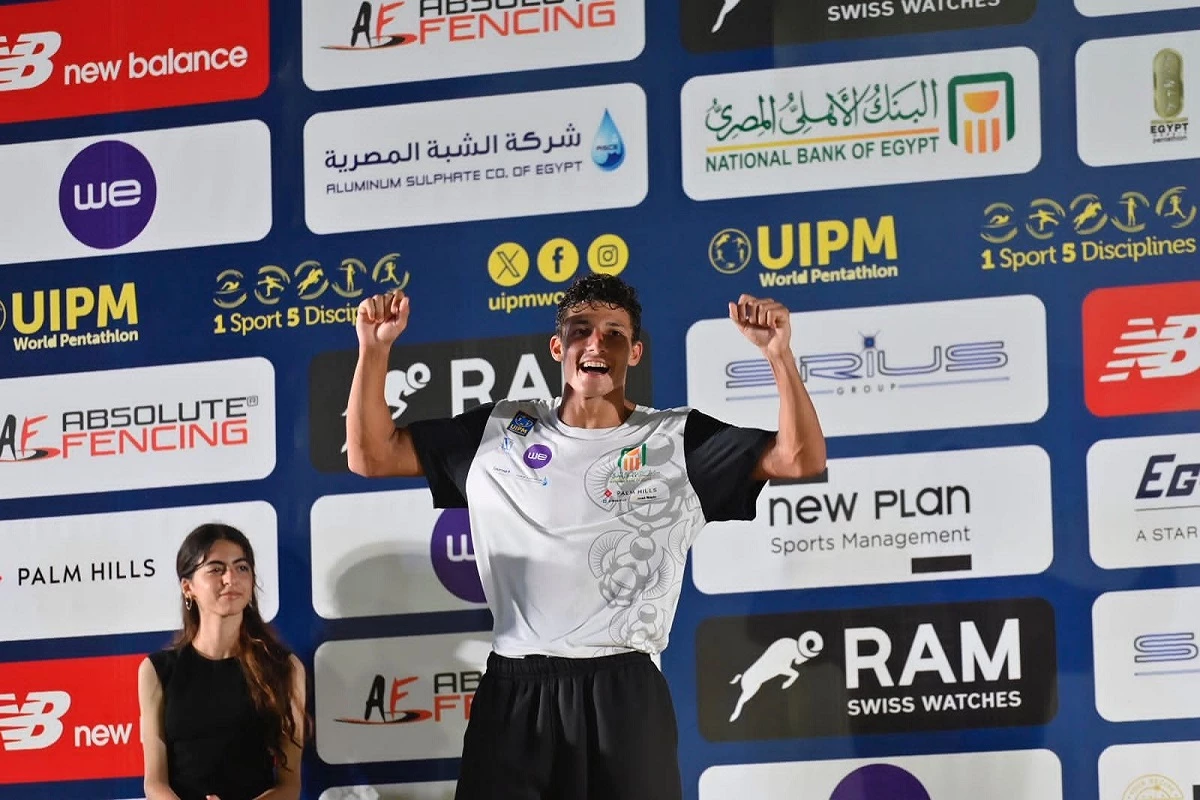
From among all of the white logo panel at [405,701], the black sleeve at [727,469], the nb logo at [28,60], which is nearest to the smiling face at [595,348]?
the black sleeve at [727,469]

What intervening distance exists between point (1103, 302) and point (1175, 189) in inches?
13.6

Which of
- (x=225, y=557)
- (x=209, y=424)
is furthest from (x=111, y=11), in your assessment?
(x=225, y=557)

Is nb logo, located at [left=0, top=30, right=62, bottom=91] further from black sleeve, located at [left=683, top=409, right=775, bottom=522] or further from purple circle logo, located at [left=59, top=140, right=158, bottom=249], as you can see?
black sleeve, located at [left=683, top=409, right=775, bottom=522]

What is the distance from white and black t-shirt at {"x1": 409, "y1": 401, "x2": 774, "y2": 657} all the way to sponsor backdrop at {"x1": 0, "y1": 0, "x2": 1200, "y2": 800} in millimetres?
740

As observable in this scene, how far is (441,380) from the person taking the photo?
4.50 meters

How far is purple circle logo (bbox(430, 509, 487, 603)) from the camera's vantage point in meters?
4.41

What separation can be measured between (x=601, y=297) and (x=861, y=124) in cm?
112

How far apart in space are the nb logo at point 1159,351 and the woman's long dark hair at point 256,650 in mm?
2251

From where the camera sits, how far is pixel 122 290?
470 centimetres

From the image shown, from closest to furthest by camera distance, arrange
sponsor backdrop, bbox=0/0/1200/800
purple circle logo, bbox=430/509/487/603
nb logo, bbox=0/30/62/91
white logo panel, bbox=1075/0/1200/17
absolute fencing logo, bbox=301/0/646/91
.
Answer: sponsor backdrop, bbox=0/0/1200/800, white logo panel, bbox=1075/0/1200/17, purple circle logo, bbox=430/509/487/603, absolute fencing logo, bbox=301/0/646/91, nb logo, bbox=0/30/62/91

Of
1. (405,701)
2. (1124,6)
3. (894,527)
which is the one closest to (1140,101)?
(1124,6)

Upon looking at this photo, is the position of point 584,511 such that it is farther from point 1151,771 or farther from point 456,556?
point 1151,771

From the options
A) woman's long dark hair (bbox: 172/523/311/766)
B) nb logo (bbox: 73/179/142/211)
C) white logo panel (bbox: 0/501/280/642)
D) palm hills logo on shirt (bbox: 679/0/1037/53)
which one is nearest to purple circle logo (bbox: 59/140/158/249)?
nb logo (bbox: 73/179/142/211)

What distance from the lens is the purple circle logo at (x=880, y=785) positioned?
416 centimetres
